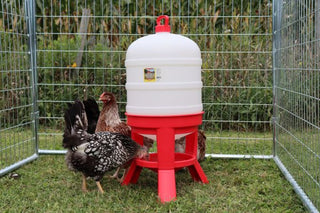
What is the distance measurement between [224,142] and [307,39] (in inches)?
88.5

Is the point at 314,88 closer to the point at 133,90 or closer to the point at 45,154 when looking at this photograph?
the point at 133,90

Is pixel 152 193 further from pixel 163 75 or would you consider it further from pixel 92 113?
pixel 92 113

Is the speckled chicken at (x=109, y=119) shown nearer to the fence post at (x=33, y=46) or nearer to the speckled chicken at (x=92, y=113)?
the speckled chicken at (x=92, y=113)

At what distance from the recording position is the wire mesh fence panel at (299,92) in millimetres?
2293

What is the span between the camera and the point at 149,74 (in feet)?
9.21

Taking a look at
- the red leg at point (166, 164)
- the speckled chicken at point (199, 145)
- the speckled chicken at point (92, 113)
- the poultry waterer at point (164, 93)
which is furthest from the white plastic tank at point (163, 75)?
the speckled chicken at point (92, 113)

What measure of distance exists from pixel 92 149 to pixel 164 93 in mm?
684

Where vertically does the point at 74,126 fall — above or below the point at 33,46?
below

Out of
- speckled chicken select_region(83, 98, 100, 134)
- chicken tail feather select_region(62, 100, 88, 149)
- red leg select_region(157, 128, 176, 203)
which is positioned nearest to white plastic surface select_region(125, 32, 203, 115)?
red leg select_region(157, 128, 176, 203)

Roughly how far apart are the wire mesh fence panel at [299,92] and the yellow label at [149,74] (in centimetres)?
101

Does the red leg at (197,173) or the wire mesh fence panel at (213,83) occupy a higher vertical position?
the wire mesh fence panel at (213,83)

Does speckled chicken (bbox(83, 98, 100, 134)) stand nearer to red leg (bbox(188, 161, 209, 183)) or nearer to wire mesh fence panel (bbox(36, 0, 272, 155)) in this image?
wire mesh fence panel (bbox(36, 0, 272, 155))

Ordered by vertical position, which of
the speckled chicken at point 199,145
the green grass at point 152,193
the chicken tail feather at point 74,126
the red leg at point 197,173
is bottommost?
the green grass at point 152,193

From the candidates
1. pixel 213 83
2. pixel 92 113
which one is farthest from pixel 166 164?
pixel 213 83
